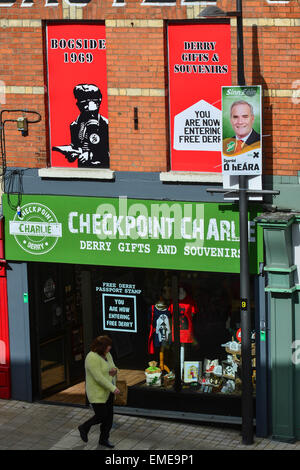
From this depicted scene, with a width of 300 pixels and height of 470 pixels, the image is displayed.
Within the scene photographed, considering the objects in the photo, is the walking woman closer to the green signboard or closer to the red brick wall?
the green signboard

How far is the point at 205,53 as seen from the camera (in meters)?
15.1

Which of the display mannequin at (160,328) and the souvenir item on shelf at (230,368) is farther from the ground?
the display mannequin at (160,328)

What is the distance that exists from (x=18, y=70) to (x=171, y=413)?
232 inches

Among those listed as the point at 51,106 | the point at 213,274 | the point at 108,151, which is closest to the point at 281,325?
the point at 213,274

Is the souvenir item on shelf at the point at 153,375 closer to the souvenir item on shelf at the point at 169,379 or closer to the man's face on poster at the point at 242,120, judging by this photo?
the souvenir item on shelf at the point at 169,379

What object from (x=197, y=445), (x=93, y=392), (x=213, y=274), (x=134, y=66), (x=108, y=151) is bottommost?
(x=197, y=445)

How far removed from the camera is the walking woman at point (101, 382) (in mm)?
14258

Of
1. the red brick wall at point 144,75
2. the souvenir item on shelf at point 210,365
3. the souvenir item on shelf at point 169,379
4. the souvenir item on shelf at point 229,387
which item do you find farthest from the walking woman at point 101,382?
the red brick wall at point 144,75

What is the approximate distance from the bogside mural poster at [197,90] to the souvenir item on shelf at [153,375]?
3196 millimetres

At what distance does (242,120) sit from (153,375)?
4.45 m

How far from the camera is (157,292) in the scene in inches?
639

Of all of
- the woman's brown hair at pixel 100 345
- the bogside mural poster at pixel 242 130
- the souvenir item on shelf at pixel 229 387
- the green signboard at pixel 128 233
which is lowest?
the souvenir item on shelf at pixel 229 387

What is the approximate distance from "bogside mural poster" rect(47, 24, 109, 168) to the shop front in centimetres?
84

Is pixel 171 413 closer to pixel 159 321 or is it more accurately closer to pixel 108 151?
→ pixel 159 321
